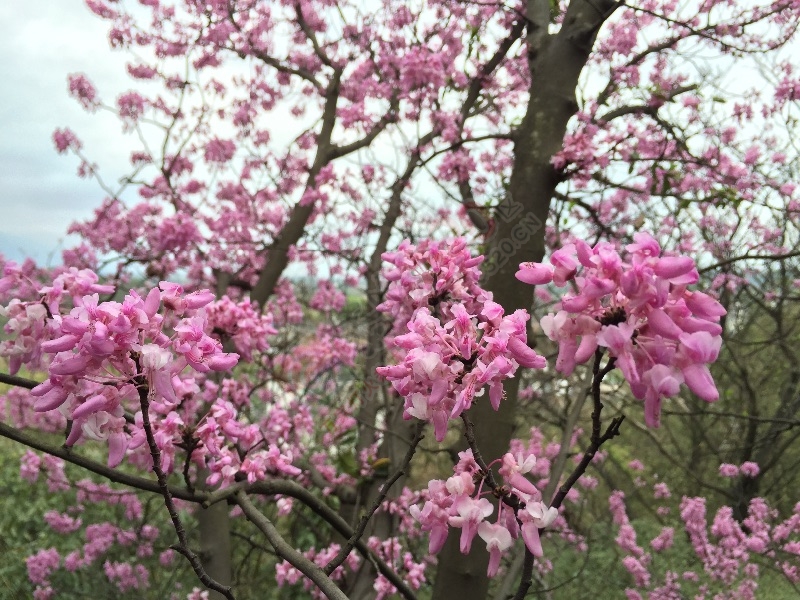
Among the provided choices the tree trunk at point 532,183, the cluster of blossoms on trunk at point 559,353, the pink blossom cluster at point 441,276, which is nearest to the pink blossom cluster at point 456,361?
the cluster of blossoms on trunk at point 559,353

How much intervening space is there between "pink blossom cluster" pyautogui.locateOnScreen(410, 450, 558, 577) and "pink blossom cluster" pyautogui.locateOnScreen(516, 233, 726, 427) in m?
0.25

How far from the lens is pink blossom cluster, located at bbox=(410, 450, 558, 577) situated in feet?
2.91

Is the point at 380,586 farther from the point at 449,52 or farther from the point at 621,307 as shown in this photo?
the point at 449,52

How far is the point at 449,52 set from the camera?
16.3 ft

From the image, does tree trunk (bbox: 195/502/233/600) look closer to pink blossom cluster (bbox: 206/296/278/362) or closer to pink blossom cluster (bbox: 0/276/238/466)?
pink blossom cluster (bbox: 206/296/278/362)

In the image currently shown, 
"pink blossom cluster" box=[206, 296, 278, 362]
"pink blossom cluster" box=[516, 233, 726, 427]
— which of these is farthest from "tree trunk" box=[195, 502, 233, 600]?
"pink blossom cluster" box=[516, 233, 726, 427]

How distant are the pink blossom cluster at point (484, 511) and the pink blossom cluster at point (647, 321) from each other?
0.25 metres

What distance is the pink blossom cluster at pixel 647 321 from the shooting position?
0.72m

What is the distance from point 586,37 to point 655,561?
5318 millimetres

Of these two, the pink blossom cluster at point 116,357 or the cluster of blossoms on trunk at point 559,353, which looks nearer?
the cluster of blossoms on trunk at point 559,353

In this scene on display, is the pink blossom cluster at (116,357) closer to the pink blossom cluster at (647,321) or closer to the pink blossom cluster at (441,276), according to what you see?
the pink blossom cluster at (441,276)

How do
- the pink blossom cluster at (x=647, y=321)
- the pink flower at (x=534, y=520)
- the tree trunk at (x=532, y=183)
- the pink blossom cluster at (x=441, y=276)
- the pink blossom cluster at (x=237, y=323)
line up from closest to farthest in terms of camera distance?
the pink blossom cluster at (x=647, y=321)
the pink flower at (x=534, y=520)
the pink blossom cluster at (x=441, y=276)
the pink blossom cluster at (x=237, y=323)
the tree trunk at (x=532, y=183)

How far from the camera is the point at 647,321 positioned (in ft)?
2.47

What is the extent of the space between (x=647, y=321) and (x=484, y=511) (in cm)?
41
